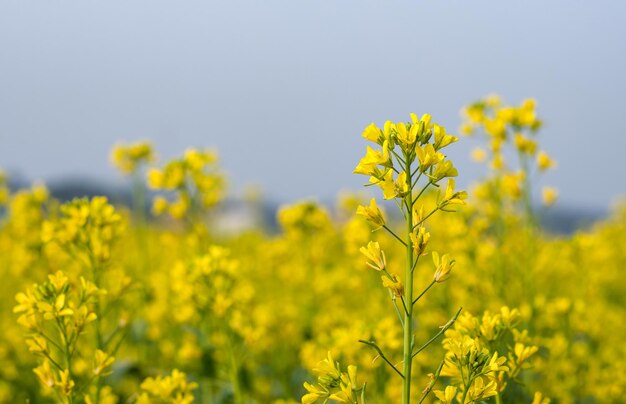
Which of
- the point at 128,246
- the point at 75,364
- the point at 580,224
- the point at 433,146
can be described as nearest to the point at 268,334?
the point at 75,364

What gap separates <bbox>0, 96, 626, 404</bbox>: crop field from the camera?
228 centimetres

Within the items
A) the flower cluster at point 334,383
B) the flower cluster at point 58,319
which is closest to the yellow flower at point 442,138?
the flower cluster at point 334,383

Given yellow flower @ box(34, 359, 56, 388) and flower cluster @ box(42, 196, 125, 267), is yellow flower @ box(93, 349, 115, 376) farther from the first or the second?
flower cluster @ box(42, 196, 125, 267)

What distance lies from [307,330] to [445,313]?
3.76ft

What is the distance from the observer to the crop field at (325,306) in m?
2.28

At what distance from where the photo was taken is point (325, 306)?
6.65 m

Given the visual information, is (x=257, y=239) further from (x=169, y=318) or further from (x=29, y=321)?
(x=29, y=321)

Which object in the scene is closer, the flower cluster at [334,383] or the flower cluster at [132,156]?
the flower cluster at [334,383]

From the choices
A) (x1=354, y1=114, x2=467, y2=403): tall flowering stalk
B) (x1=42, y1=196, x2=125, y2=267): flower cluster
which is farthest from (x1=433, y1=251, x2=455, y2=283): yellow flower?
(x1=42, y1=196, x2=125, y2=267): flower cluster

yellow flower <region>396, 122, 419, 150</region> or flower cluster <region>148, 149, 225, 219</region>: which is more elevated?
flower cluster <region>148, 149, 225, 219</region>

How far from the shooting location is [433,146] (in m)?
2.28

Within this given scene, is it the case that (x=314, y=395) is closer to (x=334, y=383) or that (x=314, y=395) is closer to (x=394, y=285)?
(x=334, y=383)

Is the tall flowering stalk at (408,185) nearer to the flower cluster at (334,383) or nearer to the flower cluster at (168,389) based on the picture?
the flower cluster at (334,383)

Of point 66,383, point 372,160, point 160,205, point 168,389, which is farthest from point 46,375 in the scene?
point 160,205
